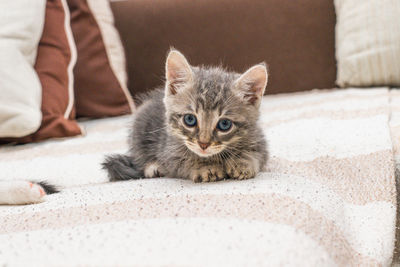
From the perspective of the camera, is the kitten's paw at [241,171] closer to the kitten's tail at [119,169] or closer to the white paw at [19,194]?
the kitten's tail at [119,169]

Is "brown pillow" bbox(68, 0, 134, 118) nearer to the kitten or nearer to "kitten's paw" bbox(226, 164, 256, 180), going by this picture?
the kitten

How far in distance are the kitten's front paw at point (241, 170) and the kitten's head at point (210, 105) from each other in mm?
55

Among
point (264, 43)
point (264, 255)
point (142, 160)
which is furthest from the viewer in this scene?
point (264, 43)

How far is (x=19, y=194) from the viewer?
939 millimetres

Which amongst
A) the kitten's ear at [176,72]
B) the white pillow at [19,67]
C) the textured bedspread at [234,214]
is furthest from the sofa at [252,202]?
the kitten's ear at [176,72]

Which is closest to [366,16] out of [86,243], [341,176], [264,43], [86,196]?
[264,43]

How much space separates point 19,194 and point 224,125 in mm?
520

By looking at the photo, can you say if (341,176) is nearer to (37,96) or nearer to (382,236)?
(382,236)

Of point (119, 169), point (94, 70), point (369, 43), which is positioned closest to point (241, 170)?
point (119, 169)

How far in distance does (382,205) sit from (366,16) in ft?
5.05

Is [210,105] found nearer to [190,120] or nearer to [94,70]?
[190,120]

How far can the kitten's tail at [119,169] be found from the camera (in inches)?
47.2

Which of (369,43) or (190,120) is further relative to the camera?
→ (369,43)

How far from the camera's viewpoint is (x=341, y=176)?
105cm
